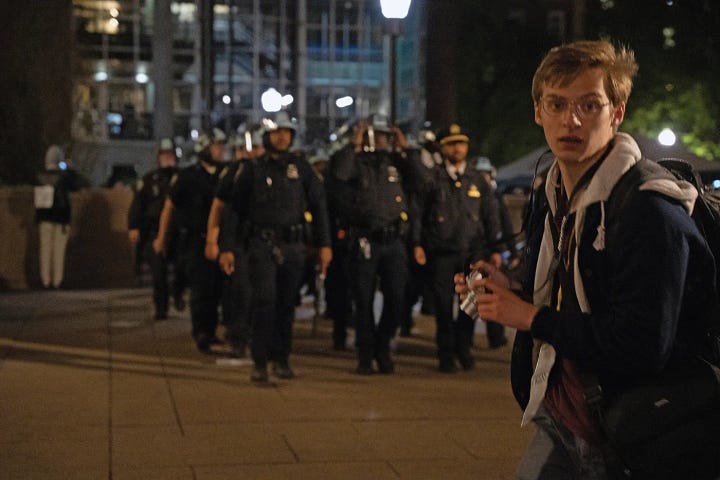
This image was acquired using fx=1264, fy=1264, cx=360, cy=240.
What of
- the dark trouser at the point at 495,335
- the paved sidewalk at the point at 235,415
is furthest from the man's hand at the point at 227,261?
the dark trouser at the point at 495,335

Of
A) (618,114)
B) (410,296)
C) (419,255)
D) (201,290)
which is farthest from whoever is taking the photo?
(410,296)

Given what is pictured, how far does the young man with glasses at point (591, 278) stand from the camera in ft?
9.71

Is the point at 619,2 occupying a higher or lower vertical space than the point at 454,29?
higher

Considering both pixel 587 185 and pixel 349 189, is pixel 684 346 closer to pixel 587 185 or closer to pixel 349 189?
pixel 587 185

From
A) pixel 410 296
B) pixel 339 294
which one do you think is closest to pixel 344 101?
pixel 410 296

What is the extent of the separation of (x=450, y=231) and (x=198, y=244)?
2.47 m

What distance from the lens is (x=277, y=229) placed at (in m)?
9.52

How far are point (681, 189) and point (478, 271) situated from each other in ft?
1.87

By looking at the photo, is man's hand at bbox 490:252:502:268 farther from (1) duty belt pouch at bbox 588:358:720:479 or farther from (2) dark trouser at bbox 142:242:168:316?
(1) duty belt pouch at bbox 588:358:720:479

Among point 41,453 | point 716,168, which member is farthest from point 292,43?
point 41,453

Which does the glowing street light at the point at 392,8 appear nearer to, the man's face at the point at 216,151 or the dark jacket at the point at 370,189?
the man's face at the point at 216,151

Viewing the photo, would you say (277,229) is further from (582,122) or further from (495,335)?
(582,122)

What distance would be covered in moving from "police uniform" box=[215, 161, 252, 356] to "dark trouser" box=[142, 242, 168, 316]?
1602 mm

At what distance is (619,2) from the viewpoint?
39.1m
